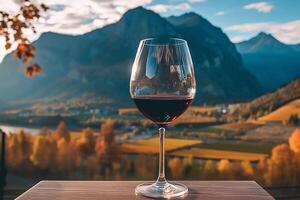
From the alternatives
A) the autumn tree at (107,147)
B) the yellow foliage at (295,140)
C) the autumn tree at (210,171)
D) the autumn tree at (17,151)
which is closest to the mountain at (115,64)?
the autumn tree at (107,147)

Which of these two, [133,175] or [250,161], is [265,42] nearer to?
[250,161]

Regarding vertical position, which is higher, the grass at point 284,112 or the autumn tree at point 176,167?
the grass at point 284,112

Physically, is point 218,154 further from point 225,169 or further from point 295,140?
point 295,140

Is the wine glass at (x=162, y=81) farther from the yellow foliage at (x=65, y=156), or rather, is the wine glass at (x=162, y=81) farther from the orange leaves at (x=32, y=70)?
the yellow foliage at (x=65, y=156)

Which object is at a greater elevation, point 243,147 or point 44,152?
point 243,147

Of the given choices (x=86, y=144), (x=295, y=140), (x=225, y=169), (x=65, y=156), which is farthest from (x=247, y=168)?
(x=65, y=156)

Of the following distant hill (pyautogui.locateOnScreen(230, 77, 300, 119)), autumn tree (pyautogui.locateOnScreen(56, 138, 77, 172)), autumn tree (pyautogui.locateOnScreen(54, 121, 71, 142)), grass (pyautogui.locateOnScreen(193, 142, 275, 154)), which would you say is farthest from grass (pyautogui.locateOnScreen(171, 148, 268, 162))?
autumn tree (pyautogui.locateOnScreen(54, 121, 71, 142))
